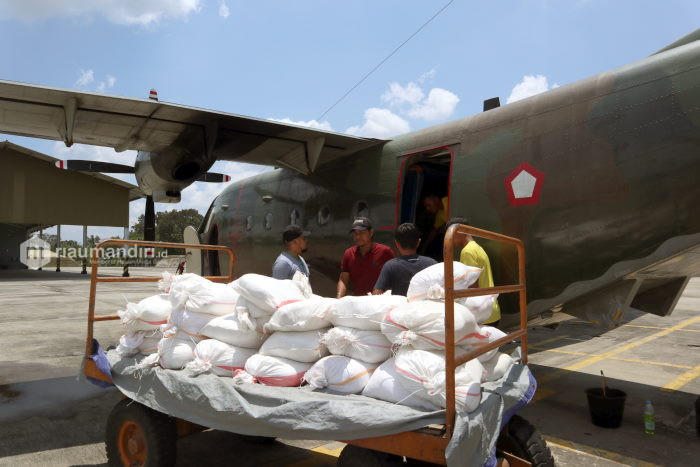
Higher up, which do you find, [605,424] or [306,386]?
[306,386]

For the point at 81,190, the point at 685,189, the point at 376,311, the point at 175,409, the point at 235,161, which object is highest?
the point at 81,190

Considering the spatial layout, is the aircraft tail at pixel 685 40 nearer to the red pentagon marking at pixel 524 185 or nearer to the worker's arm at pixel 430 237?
the red pentagon marking at pixel 524 185

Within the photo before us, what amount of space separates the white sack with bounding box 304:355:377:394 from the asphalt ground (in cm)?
166

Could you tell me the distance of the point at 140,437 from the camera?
365 centimetres

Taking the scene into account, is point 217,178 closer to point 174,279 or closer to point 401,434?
point 174,279

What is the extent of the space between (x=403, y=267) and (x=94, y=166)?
368 inches

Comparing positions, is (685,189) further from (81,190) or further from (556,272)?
(81,190)

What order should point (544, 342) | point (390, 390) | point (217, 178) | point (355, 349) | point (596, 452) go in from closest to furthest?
1. point (390, 390)
2. point (355, 349)
3. point (596, 452)
4. point (544, 342)
5. point (217, 178)

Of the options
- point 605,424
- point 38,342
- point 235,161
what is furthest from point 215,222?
point 605,424

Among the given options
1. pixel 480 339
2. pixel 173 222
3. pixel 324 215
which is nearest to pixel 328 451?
pixel 480 339

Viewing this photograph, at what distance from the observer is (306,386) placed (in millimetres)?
3094

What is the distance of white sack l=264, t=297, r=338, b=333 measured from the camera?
3.26 metres

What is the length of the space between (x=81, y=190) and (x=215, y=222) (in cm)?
3065

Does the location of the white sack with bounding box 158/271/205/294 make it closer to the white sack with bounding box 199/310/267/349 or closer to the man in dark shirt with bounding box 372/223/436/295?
the white sack with bounding box 199/310/267/349
